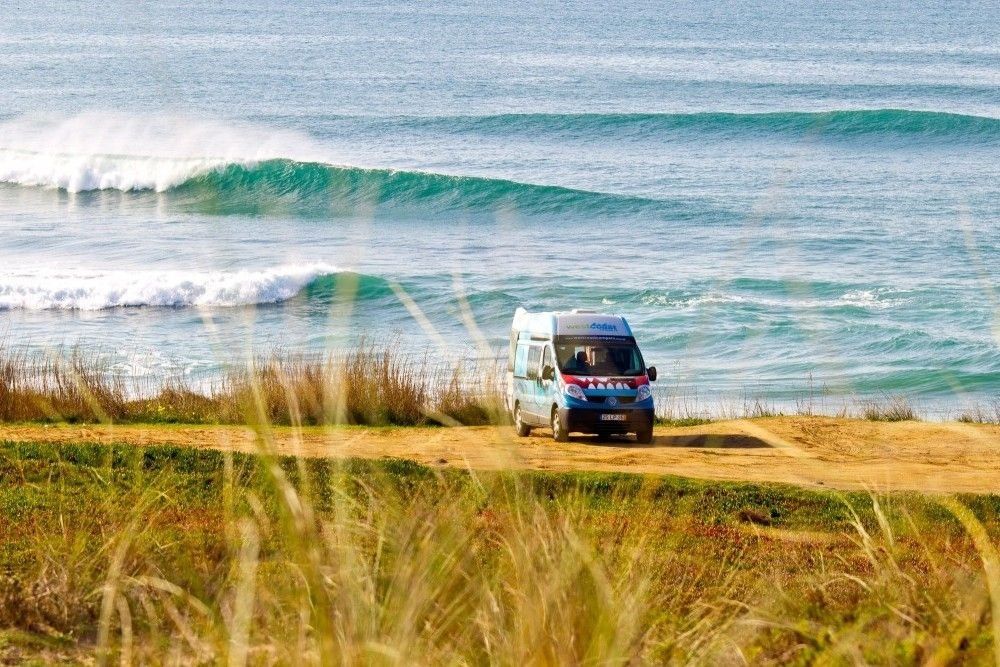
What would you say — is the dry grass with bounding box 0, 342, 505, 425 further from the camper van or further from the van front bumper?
the van front bumper

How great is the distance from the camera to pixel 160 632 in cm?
807

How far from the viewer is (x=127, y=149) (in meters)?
57.8

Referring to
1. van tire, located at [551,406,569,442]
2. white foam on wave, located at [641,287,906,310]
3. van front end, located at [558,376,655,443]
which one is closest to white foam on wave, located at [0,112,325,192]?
white foam on wave, located at [641,287,906,310]

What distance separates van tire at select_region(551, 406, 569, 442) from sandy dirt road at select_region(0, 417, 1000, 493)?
0.55 feet

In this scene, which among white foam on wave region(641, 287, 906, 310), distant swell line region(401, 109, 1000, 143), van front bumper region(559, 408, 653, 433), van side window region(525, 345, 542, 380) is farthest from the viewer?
distant swell line region(401, 109, 1000, 143)

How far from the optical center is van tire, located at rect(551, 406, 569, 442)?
18.9 m

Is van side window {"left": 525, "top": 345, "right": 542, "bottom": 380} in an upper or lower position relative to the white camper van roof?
lower

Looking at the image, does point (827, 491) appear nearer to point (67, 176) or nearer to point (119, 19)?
point (67, 176)

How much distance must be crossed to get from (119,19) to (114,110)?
53524mm

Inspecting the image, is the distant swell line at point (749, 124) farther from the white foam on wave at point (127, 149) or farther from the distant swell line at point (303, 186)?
the distant swell line at point (303, 186)

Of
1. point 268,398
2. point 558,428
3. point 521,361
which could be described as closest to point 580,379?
point 558,428

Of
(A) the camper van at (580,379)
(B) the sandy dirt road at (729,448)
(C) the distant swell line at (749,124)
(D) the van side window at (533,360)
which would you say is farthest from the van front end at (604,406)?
(C) the distant swell line at (749,124)

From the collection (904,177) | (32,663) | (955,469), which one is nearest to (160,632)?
(32,663)

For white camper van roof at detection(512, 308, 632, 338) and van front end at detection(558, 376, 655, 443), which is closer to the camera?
van front end at detection(558, 376, 655, 443)
